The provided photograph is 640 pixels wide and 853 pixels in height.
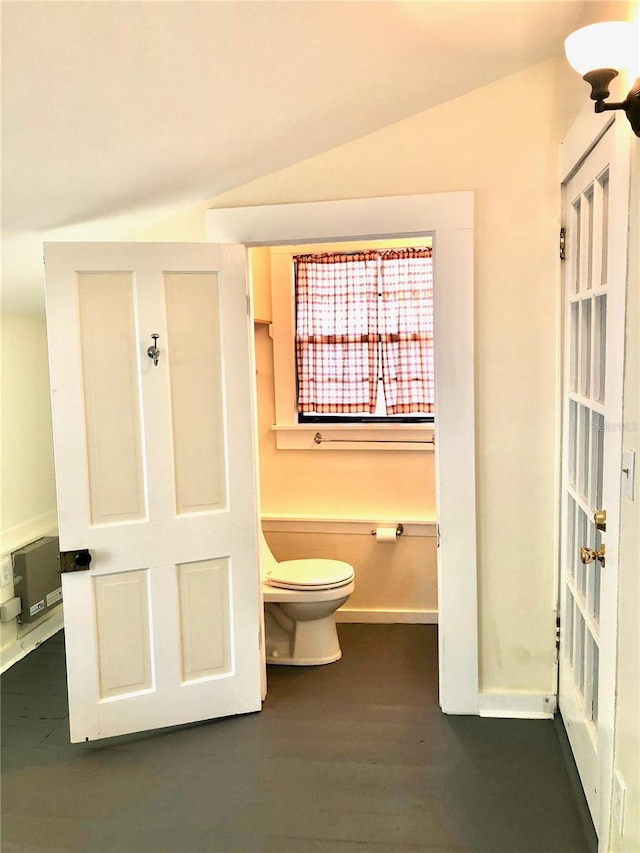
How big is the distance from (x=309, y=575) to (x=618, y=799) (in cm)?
178

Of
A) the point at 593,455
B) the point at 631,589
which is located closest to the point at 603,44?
the point at 593,455

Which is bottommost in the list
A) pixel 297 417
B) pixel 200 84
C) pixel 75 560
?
pixel 75 560

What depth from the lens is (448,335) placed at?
8.91 feet

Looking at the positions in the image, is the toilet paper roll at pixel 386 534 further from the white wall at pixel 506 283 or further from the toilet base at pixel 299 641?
the white wall at pixel 506 283

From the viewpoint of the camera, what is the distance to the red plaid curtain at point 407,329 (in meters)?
3.85

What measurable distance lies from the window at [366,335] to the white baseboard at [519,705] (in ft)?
5.33

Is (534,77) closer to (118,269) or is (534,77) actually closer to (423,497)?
(118,269)

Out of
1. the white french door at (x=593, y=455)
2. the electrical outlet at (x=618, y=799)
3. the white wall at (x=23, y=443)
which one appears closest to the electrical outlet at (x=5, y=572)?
the white wall at (x=23, y=443)

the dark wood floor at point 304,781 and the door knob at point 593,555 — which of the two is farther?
the dark wood floor at point 304,781

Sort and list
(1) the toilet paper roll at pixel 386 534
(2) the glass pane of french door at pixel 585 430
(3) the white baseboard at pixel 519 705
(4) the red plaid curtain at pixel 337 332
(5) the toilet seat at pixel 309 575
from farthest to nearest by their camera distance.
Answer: (4) the red plaid curtain at pixel 337 332, (1) the toilet paper roll at pixel 386 534, (5) the toilet seat at pixel 309 575, (3) the white baseboard at pixel 519 705, (2) the glass pane of french door at pixel 585 430

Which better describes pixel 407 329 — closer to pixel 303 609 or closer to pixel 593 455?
pixel 303 609

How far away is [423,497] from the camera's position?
3.94 m

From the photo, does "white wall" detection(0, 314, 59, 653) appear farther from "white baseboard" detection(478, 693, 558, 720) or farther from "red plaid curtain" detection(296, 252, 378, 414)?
"white baseboard" detection(478, 693, 558, 720)

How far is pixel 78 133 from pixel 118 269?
0.65 meters
